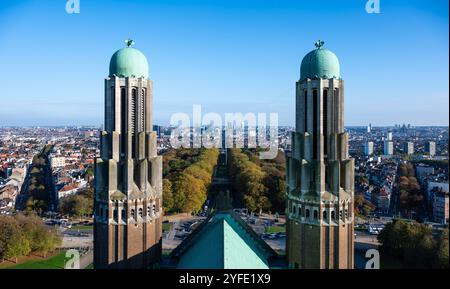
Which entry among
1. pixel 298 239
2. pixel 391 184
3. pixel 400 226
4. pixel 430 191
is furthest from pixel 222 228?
pixel 391 184

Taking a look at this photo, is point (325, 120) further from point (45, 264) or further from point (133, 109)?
point (45, 264)

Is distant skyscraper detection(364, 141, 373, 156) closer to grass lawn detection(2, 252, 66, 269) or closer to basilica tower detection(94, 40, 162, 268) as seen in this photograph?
grass lawn detection(2, 252, 66, 269)

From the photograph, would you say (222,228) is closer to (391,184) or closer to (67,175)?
(391,184)

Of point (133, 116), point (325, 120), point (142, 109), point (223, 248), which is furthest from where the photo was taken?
point (142, 109)

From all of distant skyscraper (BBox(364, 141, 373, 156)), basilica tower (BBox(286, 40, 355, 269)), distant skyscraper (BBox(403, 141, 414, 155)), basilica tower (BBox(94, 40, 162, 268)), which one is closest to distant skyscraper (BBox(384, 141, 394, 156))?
distant skyscraper (BBox(364, 141, 373, 156))

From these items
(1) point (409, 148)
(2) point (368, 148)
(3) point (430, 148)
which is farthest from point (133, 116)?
(2) point (368, 148)

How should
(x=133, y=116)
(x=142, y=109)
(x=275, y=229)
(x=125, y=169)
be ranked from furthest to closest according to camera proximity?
(x=275, y=229) → (x=142, y=109) → (x=133, y=116) → (x=125, y=169)
